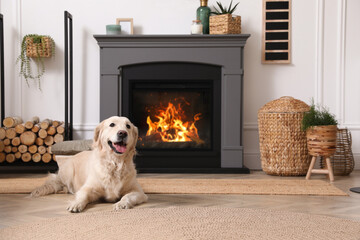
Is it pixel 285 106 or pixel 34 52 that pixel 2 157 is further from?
pixel 285 106

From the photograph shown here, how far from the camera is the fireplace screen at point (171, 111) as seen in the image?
487cm

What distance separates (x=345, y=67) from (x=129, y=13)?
2.35 m

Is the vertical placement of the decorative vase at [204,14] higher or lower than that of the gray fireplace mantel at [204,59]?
higher

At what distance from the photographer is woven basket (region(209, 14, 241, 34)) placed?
467 centimetres

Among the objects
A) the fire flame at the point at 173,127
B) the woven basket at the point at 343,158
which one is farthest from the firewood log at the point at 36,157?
the woven basket at the point at 343,158

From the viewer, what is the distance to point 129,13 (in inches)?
198

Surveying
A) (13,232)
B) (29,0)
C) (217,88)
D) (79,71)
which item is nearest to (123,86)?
(79,71)

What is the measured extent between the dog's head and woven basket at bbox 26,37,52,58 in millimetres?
2225

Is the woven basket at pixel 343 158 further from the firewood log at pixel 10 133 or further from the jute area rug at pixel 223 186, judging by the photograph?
the firewood log at pixel 10 133

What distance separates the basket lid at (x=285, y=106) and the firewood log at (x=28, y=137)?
2261 mm

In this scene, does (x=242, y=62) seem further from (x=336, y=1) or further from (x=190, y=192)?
(x=190, y=192)

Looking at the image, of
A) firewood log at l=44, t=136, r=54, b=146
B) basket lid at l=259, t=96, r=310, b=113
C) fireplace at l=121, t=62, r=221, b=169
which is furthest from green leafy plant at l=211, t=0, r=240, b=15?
firewood log at l=44, t=136, r=54, b=146

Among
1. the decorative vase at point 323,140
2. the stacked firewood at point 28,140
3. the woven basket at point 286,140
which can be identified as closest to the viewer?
the decorative vase at point 323,140

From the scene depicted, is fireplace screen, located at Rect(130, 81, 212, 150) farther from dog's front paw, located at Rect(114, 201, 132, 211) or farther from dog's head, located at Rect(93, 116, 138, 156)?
dog's front paw, located at Rect(114, 201, 132, 211)
